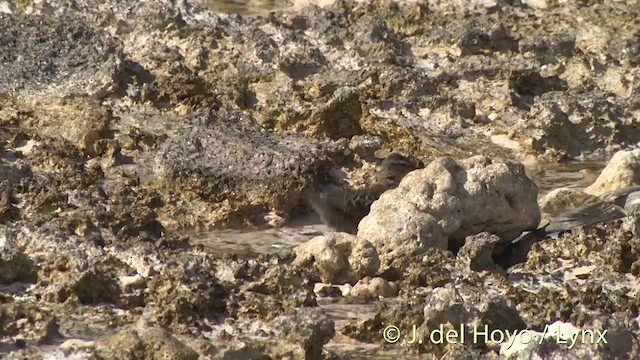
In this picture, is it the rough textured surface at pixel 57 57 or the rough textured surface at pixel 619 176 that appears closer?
the rough textured surface at pixel 619 176

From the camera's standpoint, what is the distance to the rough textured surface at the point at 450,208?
284 inches

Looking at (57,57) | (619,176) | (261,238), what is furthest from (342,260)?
(57,57)

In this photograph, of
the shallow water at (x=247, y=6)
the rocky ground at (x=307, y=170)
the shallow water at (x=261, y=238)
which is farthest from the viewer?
the shallow water at (x=247, y=6)

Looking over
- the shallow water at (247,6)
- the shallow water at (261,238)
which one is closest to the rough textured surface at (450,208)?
the shallow water at (261,238)

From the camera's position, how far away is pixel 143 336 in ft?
18.4

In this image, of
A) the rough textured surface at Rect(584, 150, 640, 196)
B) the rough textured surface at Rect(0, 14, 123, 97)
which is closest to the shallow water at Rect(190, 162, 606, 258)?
the rough textured surface at Rect(584, 150, 640, 196)

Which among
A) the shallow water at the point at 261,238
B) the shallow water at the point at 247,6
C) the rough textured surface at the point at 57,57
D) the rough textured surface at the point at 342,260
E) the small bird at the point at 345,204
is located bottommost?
the rough textured surface at the point at 342,260

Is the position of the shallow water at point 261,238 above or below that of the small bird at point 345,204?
below

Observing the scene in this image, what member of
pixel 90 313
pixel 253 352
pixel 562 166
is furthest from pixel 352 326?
pixel 562 166

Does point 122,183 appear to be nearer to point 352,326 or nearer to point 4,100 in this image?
point 4,100

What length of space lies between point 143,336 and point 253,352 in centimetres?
41

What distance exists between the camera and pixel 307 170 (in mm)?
8297

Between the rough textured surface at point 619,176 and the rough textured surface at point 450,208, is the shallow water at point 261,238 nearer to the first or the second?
the rough textured surface at point 619,176

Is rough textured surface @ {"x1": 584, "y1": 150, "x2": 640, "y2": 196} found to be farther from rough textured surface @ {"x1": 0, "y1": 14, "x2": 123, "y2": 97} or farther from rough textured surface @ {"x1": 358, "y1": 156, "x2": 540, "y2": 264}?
rough textured surface @ {"x1": 0, "y1": 14, "x2": 123, "y2": 97}
